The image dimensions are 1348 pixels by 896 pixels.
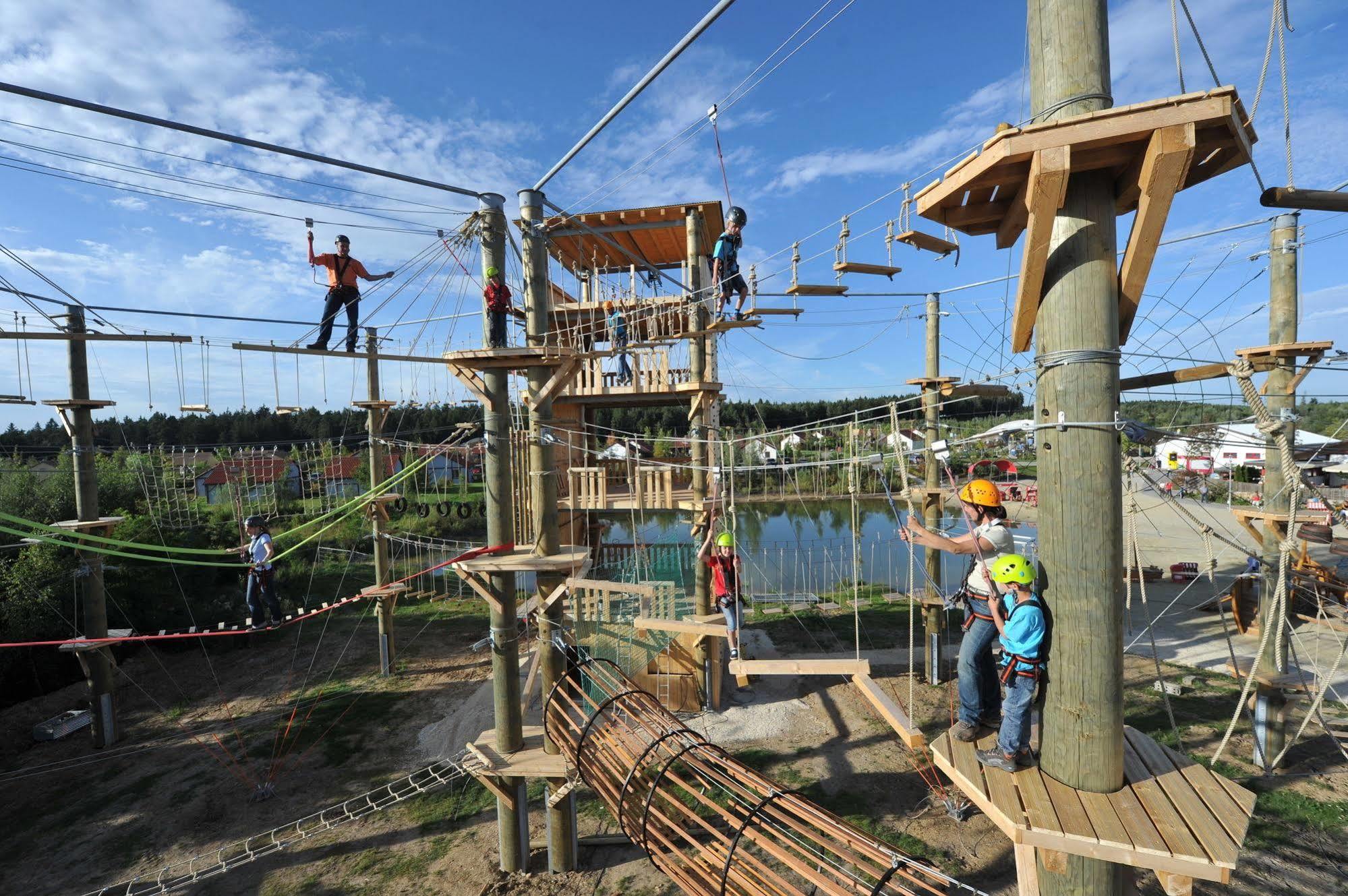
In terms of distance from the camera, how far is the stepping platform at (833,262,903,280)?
6191 millimetres

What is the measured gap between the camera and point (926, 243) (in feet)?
17.1

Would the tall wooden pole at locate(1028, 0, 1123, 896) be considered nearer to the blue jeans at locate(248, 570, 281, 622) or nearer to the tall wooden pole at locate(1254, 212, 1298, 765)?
the tall wooden pole at locate(1254, 212, 1298, 765)

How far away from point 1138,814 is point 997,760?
17.1 inches

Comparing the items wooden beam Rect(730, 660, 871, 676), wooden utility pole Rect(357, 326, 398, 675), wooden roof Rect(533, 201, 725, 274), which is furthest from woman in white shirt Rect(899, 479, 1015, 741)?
wooden utility pole Rect(357, 326, 398, 675)

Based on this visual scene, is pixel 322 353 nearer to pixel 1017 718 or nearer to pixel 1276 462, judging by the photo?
pixel 1017 718

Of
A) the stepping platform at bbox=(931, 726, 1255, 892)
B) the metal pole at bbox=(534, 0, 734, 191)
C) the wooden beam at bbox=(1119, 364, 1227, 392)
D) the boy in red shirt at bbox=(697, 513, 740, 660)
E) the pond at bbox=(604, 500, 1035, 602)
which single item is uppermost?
the metal pole at bbox=(534, 0, 734, 191)

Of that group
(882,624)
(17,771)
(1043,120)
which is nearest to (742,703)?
(882,624)

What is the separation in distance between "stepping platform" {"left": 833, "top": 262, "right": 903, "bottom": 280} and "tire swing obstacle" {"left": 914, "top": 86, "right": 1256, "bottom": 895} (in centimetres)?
412

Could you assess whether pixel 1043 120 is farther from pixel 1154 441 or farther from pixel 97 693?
pixel 97 693

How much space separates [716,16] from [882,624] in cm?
1178

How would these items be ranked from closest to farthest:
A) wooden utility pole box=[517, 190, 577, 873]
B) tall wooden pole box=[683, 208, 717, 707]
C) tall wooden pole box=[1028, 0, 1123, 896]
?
tall wooden pole box=[1028, 0, 1123, 896] → wooden utility pole box=[517, 190, 577, 873] → tall wooden pole box=[683, 208, 717, 707]

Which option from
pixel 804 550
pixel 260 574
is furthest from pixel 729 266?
pixel 804 550

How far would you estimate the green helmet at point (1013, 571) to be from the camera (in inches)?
97.0

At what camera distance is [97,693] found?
804 centimetres
